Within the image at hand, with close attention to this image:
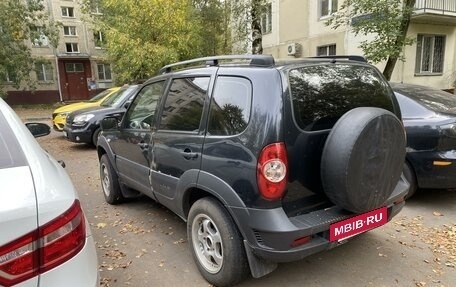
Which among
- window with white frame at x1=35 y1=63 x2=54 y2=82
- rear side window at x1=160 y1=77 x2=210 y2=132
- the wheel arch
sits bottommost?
the wheel arch

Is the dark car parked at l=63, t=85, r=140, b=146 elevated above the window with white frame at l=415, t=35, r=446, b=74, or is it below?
below

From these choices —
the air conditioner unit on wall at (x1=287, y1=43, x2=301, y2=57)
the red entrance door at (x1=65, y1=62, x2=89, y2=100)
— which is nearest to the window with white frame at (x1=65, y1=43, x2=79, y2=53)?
the red entrance door at (x1=65, y1=62, x2=89, y2=100)

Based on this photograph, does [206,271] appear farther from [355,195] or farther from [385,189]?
[385,189]

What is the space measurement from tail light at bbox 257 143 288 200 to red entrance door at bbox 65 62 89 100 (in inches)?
1124

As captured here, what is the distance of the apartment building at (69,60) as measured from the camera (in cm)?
2664

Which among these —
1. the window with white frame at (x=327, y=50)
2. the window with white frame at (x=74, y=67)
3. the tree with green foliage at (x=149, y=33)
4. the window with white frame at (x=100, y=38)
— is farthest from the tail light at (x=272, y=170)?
the window with white frame at (x=74, y=67)

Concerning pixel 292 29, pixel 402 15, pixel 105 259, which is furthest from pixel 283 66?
pixel 292 29

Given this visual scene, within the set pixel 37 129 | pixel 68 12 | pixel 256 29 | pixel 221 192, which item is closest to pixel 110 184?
pixel 37 129

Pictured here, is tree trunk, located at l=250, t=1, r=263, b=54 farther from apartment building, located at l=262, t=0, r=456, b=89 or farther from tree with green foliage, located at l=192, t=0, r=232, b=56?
tree with green foliage, located at l=192, t=0, r=232, b=56

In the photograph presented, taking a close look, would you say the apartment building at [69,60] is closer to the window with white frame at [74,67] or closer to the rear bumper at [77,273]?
the window with white frame at [74,67]

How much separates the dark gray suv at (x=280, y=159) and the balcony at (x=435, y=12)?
1289 centimetres

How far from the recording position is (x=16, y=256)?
1.44 metres

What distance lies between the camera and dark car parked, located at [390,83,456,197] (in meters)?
4.11

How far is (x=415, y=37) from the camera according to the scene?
46.0 feet
